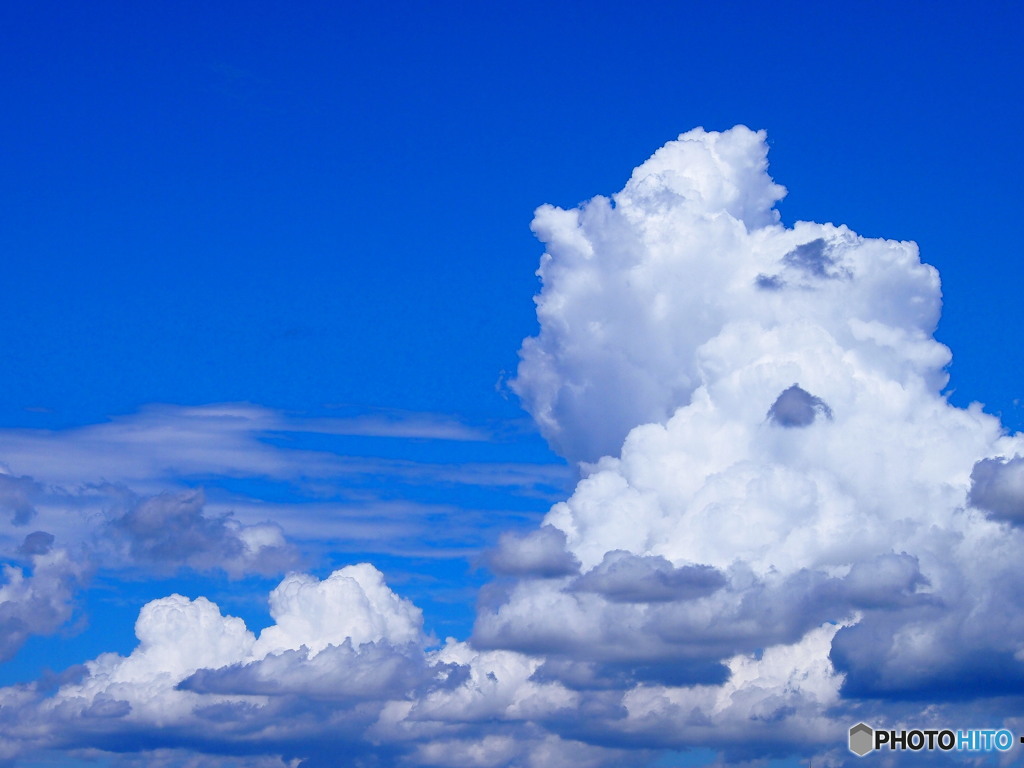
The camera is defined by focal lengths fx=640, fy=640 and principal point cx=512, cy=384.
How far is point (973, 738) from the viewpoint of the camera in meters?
163

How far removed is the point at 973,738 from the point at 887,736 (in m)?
21.0

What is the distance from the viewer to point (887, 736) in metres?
165
